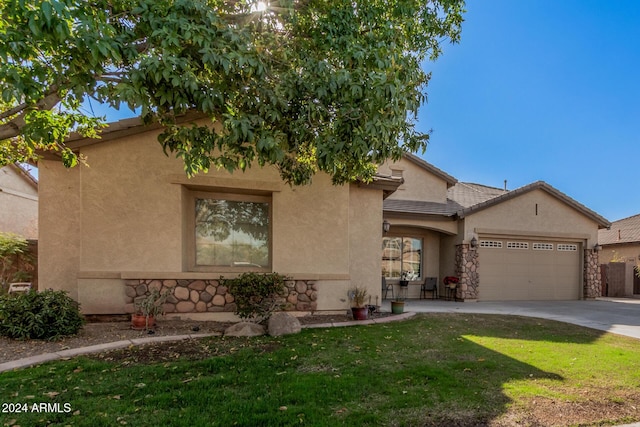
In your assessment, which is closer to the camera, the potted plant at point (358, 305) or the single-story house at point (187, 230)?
the single-story house at point (187, 230)

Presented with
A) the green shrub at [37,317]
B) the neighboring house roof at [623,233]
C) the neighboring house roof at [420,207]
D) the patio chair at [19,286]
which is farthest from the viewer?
the neighboring house roof at [623,233]

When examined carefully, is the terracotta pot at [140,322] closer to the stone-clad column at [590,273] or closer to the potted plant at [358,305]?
the potted plant at [358,305]

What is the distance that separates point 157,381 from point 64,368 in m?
1.45

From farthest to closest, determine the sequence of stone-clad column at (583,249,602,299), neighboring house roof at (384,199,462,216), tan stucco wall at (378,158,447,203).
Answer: tan stucco wall at (378,158,447,203), stone-clad column at (583,249,602,299), neighboring house roof at (384,199,462,216)

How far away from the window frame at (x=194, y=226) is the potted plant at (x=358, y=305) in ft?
7.19

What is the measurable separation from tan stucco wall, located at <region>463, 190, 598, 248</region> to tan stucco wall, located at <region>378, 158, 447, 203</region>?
2154 millimetres

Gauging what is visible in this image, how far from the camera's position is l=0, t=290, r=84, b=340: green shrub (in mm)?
5652

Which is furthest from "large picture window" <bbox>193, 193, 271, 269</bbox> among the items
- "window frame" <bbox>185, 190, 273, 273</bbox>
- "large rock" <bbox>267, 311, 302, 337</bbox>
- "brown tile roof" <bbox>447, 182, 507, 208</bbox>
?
"brown tile roof" <bbox>447, 182, 507, 208</bbox>

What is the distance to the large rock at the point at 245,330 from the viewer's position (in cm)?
639

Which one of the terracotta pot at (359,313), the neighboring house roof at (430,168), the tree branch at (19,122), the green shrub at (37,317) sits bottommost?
the terracotta pot at (359,313)

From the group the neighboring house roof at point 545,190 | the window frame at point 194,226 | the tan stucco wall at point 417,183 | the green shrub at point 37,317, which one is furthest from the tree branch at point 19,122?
the neighboring house roof at point 545,190

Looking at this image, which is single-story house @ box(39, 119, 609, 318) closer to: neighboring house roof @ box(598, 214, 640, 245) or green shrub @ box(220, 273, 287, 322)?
green shrub @ box(220, 273, 287, 322)

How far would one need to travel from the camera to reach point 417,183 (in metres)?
15.6

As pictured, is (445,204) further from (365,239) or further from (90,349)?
(90,349)
